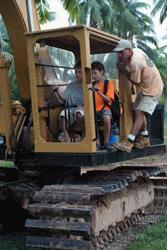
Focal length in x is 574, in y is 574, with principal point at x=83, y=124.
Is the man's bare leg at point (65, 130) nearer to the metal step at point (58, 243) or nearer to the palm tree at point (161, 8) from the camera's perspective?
the metal step at point (58, 243)

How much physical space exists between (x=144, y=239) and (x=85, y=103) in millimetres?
2272

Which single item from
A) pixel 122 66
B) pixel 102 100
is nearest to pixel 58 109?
pixel 102 100

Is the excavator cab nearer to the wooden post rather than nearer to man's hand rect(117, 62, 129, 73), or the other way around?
the wooden post

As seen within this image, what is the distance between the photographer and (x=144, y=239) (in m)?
7.50

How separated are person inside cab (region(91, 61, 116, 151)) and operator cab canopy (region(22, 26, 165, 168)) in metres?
0.14

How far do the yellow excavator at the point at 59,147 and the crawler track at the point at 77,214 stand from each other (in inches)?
0.4

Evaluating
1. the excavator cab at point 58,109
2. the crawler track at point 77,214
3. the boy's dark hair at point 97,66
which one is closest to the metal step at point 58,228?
the crawler track at point 77,214

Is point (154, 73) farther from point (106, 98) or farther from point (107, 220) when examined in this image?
point (107, 220)

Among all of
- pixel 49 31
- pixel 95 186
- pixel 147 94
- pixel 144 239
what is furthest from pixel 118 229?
pixel 49 31

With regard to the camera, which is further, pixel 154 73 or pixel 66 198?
pixel 154 73

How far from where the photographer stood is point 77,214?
608 centimetres

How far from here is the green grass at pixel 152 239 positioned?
7.08m

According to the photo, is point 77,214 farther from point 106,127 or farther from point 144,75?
point 144,75

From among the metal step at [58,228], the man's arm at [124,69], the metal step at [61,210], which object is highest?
the man's arm at [124,69]
